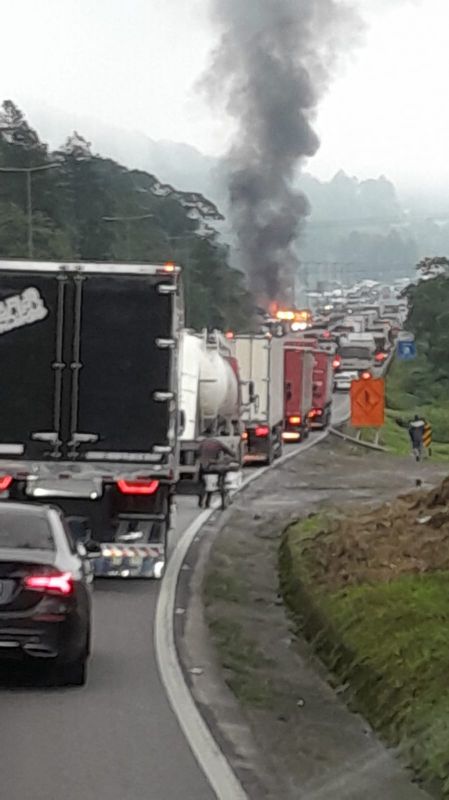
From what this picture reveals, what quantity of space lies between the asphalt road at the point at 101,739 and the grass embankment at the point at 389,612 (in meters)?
1.37

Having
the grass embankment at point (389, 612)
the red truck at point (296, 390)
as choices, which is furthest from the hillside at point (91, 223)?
the grass embankment at point (389, 612)

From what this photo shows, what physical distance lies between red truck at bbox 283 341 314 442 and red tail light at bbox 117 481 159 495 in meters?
33.3

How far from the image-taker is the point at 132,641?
15461mm

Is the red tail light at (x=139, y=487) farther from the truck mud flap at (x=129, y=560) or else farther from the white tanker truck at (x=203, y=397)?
the white tanker truck at (x=203, y=397)

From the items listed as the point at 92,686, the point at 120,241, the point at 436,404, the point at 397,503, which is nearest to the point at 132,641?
the point at 92,686

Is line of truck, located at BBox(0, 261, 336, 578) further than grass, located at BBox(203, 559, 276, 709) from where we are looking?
Yes

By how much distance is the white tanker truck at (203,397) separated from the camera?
Result: 88.8 feet

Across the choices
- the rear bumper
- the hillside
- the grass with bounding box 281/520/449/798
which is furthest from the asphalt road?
the hillside

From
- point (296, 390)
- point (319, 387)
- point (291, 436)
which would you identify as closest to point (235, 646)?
point (296, 390)

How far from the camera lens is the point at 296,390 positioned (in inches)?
2152

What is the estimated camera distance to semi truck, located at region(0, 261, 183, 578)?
19156 millimetres

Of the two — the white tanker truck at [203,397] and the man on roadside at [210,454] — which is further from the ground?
the white tanker truck at [203,397]

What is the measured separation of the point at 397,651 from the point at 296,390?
139 ft

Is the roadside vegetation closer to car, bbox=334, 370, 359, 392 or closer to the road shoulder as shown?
car, bbox=334, 370, 359, 392
